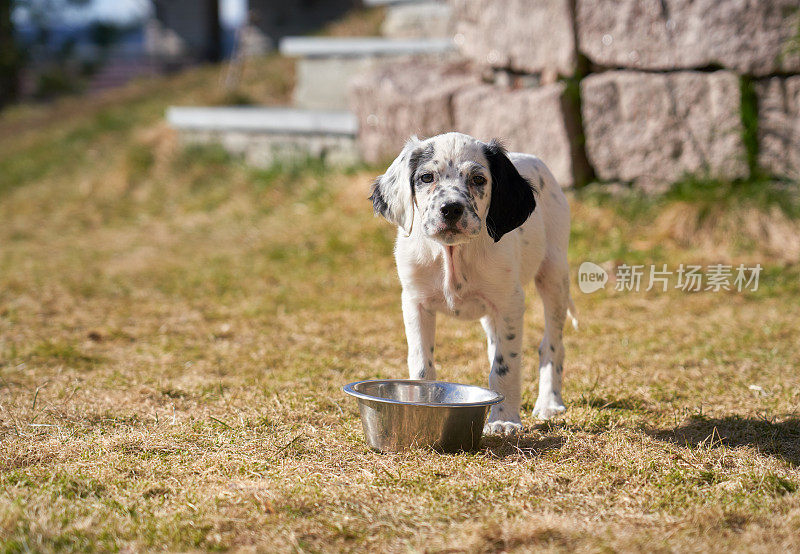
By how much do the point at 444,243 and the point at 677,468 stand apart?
1071mm

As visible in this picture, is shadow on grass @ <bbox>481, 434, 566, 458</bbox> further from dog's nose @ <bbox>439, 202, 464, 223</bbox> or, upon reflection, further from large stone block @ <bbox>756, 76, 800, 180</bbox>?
large stone block @ <bbox>756, 76, 800, 180</bbox>

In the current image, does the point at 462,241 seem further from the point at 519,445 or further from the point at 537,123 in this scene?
the point at 537,123

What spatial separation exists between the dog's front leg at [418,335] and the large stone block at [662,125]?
4211 mm

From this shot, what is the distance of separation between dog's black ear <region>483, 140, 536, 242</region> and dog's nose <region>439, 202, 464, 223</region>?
0.24 m

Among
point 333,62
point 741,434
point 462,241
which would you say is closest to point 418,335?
point 462,241

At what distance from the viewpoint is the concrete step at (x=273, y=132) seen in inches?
342

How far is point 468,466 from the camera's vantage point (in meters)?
2.88

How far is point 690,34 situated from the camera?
669 cm

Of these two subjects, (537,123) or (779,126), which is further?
(537,123)

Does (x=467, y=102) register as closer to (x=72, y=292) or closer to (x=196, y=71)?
(x=72, y=292)

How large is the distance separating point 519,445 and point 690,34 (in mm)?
4646

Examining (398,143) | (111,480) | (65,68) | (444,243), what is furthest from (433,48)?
(65,68)

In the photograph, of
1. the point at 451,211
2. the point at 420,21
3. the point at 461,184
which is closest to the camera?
the point at 451,211

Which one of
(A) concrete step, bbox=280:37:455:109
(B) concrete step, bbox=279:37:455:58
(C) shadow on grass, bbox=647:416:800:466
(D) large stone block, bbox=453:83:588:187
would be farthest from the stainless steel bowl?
(A) concrete step, bbox=280:37:455:109
